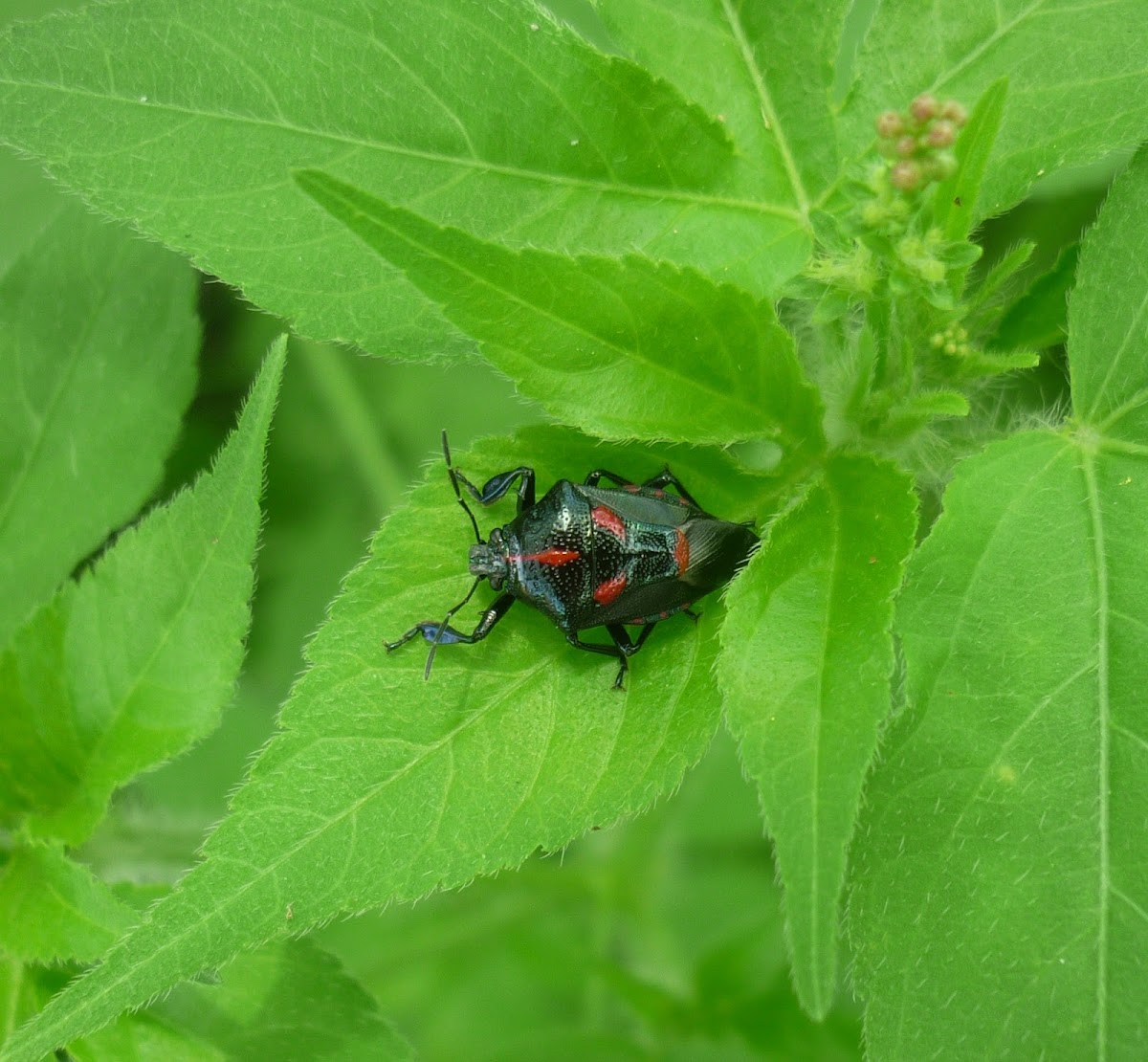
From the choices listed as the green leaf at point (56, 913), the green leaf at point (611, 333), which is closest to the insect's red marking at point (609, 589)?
the green leaf at point (611, 333)

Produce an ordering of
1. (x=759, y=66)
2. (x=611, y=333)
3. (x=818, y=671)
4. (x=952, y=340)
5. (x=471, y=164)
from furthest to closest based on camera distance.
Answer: (x=759, y=66), (x=471, y=164), (x=952, y=340), (x=611, y=333), (x=818, y=671)

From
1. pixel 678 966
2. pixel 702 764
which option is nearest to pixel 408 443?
pixel 702 764

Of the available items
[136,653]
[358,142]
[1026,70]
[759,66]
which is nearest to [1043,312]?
[1026,70]

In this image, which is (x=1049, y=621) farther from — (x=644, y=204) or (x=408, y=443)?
(x=408, y=443)

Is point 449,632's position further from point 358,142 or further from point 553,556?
point 358,142

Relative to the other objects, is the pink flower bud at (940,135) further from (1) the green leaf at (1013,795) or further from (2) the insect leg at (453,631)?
(2) the insect leg at (453,631)

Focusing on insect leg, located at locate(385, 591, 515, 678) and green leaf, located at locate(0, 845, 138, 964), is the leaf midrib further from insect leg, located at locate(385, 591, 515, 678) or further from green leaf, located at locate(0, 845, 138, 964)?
green leaf, located at locate(0, 845, 138, 964)
